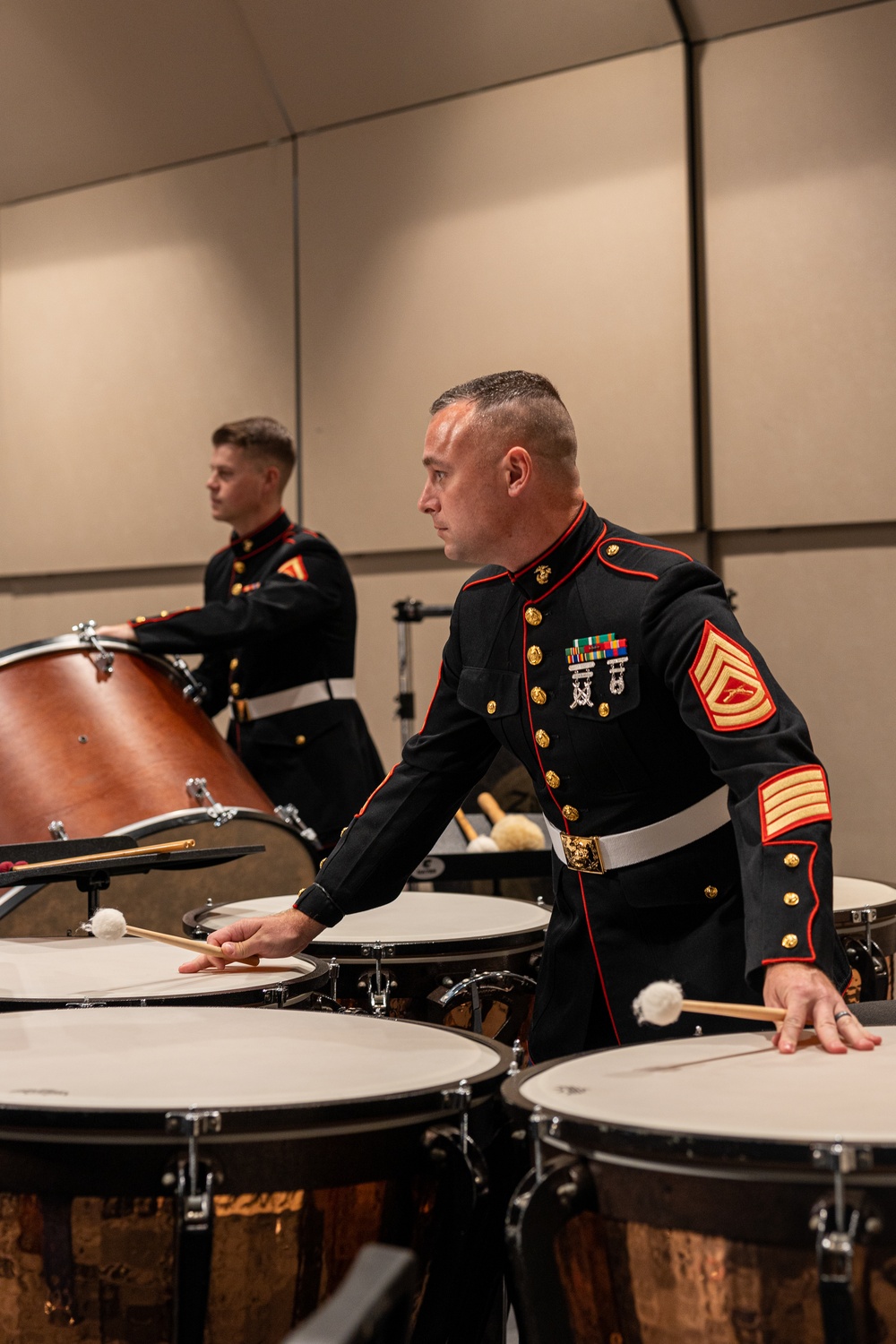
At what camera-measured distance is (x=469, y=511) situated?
1.60m

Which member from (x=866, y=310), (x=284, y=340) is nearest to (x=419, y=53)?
(x=284, y=340)

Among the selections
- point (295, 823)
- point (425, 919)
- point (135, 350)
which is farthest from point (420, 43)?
point (425, 919)

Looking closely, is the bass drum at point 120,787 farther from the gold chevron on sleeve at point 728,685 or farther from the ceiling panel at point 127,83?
the ceiling panel at point 127,83

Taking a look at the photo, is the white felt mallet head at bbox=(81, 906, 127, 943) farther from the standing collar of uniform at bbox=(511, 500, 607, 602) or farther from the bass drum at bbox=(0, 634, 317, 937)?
the bass drum at bbox=(0, 634, 317, 937)

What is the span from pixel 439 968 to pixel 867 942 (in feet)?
2.37

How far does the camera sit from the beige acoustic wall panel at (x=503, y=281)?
13.2 ft

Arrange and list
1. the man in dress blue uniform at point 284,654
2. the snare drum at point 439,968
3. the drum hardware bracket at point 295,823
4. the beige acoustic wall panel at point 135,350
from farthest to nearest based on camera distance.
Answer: the beige acoustic wall panel at point 135,350
the man in dress blue uniform at point 284,654
the drum hardware bracket at point 295,823
the snare drum at point 439,968

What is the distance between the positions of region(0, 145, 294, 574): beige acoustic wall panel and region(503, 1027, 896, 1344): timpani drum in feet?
13.0

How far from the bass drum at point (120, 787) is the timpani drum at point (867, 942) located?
932mm

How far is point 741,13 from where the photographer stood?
12.7ft

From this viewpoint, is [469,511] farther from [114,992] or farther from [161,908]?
[161,908]

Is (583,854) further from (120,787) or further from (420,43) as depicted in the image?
(420,43)

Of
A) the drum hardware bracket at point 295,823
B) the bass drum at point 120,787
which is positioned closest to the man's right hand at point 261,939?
the bass drum at point 120,787

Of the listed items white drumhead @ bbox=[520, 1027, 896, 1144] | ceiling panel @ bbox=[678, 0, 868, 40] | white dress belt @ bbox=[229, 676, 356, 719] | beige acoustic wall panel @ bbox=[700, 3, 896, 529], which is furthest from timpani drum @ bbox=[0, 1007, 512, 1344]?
ceiling panel @ bbox=[678, 0, 868, 40]
